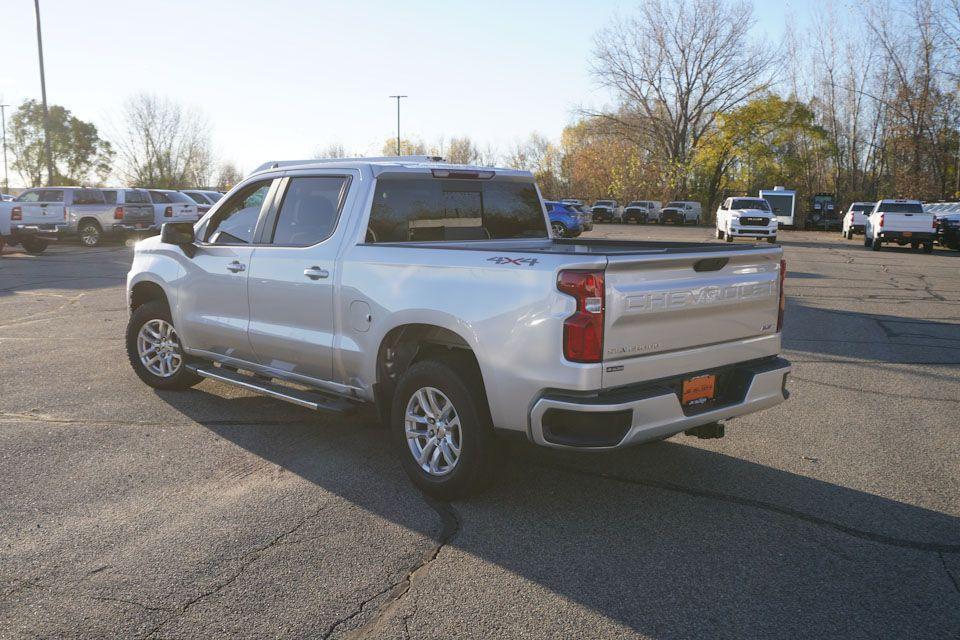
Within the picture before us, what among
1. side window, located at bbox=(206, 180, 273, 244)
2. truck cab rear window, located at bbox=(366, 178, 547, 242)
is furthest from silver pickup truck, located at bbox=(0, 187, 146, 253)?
truck cab rear window, located at bbox=(366, 178, 547, 242)

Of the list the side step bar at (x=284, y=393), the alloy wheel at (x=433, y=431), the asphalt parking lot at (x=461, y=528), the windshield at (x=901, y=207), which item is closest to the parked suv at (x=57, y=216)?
the asphalt parking lot at (x=461, y=528)

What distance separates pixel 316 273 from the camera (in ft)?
17.2

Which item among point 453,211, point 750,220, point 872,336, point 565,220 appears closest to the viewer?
point 453,211

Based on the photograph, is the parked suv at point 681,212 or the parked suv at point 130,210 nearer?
the parked suv at point 130,210

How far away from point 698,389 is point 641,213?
5903 centimetres

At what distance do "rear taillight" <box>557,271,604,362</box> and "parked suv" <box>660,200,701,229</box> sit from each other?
190 ft

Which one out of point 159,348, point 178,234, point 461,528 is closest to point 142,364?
point 159,348

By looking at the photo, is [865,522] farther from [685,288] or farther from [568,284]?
[568,284]

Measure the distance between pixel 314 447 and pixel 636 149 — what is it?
68876mm

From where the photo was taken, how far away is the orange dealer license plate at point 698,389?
169 inches

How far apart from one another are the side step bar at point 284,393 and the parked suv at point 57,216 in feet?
68.0

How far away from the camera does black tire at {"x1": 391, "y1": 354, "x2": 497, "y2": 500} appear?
4.30 metres

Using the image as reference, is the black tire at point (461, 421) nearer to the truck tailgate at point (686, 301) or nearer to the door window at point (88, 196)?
the truck tailgate at point (686, 301)

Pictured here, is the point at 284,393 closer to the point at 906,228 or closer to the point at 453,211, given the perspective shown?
the point at 453,211
